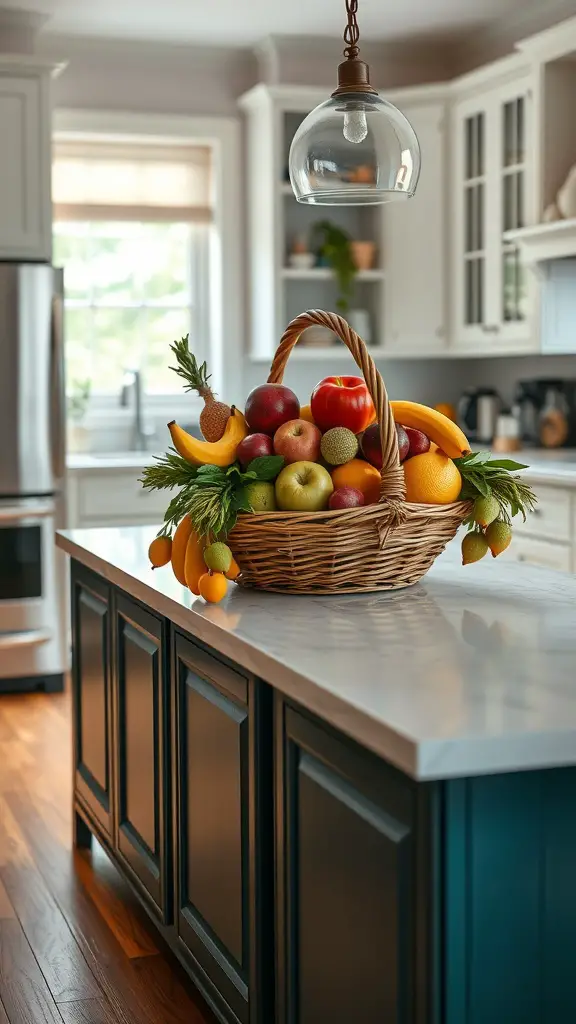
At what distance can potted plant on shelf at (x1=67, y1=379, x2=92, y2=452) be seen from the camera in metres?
5.55

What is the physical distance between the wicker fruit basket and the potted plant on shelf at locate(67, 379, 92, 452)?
3.53 m

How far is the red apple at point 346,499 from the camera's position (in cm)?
201

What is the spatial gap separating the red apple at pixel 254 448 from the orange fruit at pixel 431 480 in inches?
9.2

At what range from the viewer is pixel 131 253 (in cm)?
574

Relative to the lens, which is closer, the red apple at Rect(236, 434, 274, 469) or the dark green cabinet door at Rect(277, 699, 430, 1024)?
the dark green cabinet door at Rect(277, 699, 430, 1024)

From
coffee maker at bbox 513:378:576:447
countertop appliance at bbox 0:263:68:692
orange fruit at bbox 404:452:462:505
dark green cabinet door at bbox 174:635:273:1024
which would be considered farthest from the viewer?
coffee maker at bbox 513:378:576:447

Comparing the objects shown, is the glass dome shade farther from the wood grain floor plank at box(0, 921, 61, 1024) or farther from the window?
the window

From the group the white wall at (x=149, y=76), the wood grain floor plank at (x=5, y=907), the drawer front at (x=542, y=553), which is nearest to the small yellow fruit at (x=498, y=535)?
the wood grain floor plank at (x=5, y=907)

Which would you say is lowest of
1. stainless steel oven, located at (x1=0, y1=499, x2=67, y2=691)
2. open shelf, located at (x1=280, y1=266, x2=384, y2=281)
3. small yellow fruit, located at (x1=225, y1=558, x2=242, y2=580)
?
stainless steel oven, located at (x1=0, y1=499, x2=67, y2=691)

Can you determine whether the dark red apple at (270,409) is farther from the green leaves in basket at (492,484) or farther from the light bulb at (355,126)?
the light bulb at (355,126)

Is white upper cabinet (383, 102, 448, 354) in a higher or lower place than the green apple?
higher

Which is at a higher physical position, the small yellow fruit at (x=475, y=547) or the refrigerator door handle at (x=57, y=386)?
the refrigerator door handle at (x=57, y=386)

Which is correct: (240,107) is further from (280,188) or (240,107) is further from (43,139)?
(43,139)

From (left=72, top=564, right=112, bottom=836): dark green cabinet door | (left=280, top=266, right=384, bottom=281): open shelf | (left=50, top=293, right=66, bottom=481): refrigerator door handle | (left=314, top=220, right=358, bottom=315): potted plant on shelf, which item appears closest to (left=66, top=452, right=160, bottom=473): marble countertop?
(left=50, top=293, right=66, bottom=481): refrigerator door handle
